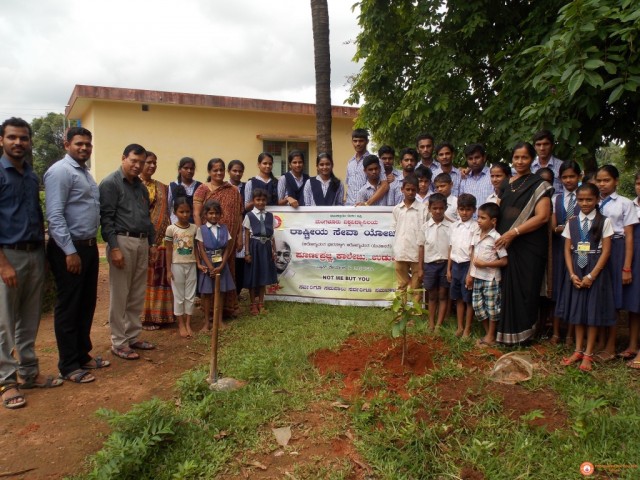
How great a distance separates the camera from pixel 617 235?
3943mm

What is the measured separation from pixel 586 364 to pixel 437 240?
1.71 meters

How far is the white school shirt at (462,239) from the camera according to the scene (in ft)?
14.3

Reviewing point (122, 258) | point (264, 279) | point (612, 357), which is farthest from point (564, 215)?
point (122, 258)

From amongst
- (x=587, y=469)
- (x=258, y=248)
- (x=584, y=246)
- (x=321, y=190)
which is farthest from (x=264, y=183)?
(x=587, y=469)

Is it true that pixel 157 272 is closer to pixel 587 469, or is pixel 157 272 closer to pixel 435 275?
pixel 435 275

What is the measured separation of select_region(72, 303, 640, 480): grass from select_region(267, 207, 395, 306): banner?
2.14 meters

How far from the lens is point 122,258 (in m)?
4.25

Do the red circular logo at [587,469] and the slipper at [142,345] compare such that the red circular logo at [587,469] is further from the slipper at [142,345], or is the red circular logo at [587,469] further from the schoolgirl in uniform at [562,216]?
the slipper at [142,345]

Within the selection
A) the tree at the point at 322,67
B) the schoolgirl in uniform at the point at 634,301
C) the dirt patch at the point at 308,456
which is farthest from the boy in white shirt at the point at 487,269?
the tree at the point at 322,67

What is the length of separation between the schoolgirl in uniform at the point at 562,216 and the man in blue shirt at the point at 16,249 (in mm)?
4560

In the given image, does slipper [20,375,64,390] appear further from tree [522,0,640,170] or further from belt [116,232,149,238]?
tree [522,0,640,170]

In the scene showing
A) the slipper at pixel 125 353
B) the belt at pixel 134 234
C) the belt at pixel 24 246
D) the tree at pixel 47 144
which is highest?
the tree at pixel 47 144

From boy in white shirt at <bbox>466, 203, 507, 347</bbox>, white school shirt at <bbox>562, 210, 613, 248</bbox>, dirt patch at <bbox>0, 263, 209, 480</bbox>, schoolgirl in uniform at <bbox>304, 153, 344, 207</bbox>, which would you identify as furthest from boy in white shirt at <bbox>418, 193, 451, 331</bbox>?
dirt patch at <bbox>0, 263, 209, 480</bbox>

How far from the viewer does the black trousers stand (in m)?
3.87
